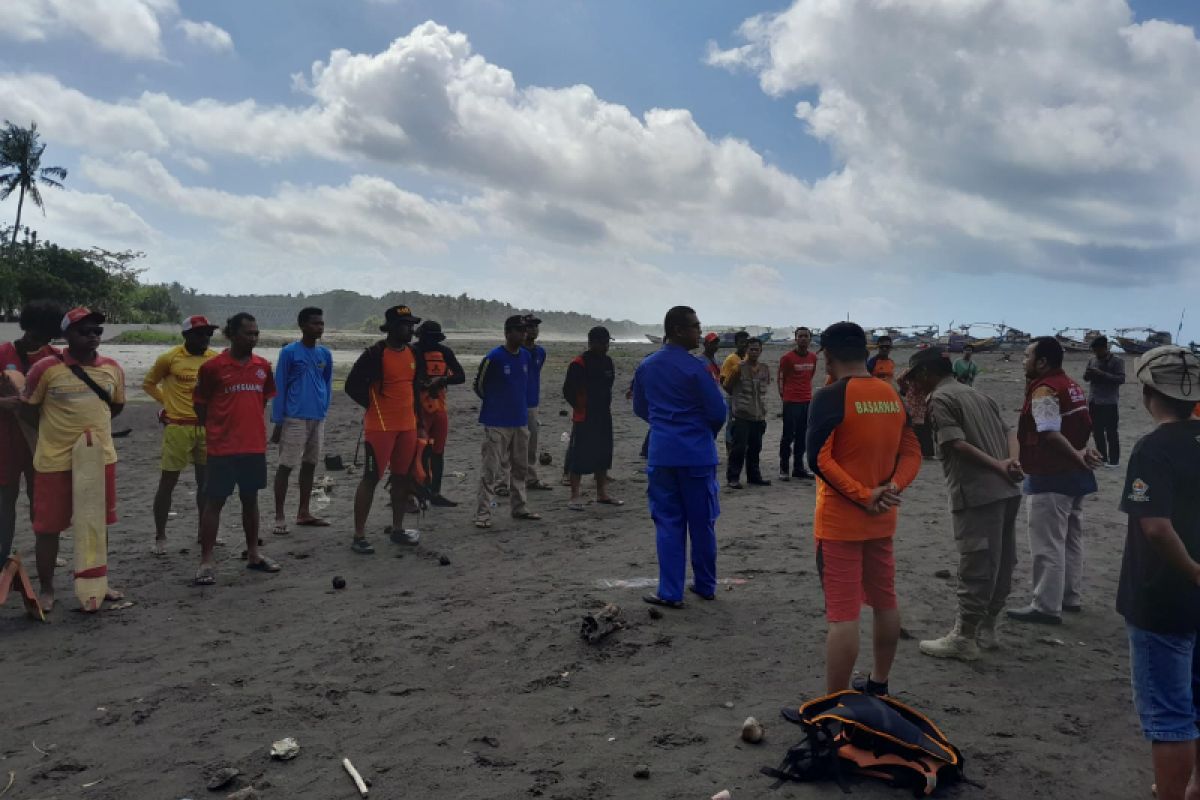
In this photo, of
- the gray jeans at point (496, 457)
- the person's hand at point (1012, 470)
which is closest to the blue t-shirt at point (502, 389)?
the gray jeans at point (496, 457)

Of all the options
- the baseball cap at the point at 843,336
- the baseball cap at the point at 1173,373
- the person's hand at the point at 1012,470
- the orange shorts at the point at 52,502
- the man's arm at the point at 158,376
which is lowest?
the orange shorts at the point at 52,502

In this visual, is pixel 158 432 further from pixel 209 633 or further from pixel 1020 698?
pixel 1020 698

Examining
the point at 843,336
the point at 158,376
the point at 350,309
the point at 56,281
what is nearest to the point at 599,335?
the point at 158,376

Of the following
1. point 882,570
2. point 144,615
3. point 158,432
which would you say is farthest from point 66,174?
point 882,570

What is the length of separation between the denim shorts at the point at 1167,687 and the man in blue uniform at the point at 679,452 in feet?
9.86

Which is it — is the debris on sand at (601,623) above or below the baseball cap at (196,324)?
below

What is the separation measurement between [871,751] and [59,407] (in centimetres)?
573

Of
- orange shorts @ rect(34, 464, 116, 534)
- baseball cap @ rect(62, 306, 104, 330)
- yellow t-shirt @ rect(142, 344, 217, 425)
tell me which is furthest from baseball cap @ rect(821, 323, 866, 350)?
yellow t-shirt @ rect(142, 344, 217, 425)

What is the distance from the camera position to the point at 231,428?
21.5 ft

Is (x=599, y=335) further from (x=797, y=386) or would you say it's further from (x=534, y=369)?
(x=797, y=386)

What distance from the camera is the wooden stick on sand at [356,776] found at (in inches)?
142

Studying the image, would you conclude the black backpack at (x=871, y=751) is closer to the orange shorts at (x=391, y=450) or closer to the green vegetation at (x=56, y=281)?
the orange shorts at (x=391, y=450)

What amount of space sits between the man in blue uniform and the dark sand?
1.56ft

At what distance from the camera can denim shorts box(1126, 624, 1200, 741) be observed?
9.95 feet
